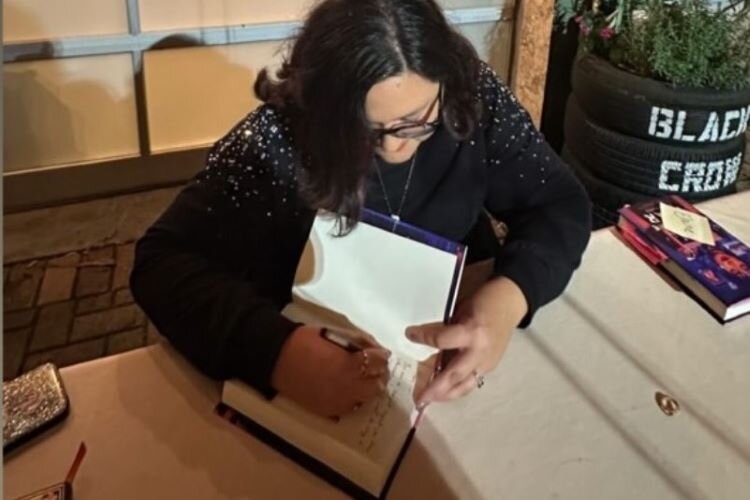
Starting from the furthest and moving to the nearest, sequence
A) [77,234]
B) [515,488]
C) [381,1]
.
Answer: [77,234] < [381,1] < [515,488]

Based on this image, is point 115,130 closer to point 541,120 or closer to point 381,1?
point 541,120

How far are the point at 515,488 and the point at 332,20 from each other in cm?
53

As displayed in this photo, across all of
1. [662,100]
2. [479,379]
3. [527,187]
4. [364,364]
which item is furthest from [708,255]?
[662,100]

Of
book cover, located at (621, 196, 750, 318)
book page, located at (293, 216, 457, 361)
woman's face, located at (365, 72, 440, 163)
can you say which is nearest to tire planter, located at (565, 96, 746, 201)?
book cover, located at (621, 196, 750, 318)

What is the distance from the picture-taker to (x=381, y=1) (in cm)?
92

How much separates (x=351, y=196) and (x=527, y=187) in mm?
304

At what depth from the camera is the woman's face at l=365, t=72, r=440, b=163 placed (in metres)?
0.92

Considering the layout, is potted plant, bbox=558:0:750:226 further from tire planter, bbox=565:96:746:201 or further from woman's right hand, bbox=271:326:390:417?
woman's right hand, bbox=271:326:390:417

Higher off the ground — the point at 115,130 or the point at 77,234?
the point at 115,130

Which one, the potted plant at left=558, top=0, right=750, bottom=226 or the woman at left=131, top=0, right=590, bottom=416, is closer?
the woman at left=131, top=0, right=590, bottom=416

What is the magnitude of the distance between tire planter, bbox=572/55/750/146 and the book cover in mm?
938

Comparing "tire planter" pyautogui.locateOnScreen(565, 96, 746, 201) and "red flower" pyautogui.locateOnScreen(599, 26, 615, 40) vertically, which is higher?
"red flower" pyautogui.locateOnScreen(599, 26, 615, 40)

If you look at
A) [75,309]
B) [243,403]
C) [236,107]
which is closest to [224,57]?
[236,107]

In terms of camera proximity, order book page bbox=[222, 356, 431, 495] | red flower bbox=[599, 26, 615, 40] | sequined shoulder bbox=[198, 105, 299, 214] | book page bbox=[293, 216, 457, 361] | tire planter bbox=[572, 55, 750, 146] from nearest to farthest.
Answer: book page bbox=[222, 356, 431, 495], book page bbox=[293, 216, 457, 361], sequined shoulder bbox=[198, 105, 299, 214], tire planter bbox=[572, 55, 750, 146], red flower bbox=[599, 26, 615, 40]
